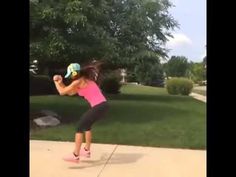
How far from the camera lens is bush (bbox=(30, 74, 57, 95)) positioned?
15.6 meters

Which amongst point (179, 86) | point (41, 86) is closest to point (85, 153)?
point (41, 86)

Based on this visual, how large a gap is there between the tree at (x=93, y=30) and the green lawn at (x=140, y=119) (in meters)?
1.39

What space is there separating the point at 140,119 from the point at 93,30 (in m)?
2.68

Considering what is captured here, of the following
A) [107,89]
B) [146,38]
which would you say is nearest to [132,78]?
[107,89]

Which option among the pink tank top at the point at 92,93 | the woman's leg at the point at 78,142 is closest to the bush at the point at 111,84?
the pink tank top at the point at 92,93

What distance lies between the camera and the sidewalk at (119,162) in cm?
595

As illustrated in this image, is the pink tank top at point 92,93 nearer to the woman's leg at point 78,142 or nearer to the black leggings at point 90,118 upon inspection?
the black leggings at point 90,118

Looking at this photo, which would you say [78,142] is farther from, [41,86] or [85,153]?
[41,86]

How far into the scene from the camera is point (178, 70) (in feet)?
55.7

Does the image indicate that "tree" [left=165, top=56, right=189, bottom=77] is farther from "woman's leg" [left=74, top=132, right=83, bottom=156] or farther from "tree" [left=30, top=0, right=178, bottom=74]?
"woman's leg" [left=74, top=132, right=83, bottom=156]

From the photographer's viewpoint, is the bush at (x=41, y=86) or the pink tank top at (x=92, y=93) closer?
the pink tank top at (x=92, y=93)

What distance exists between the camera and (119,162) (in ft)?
21.6

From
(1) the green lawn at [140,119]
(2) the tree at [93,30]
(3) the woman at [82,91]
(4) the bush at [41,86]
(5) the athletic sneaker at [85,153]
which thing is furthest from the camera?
(4) the bush at [41,86]
